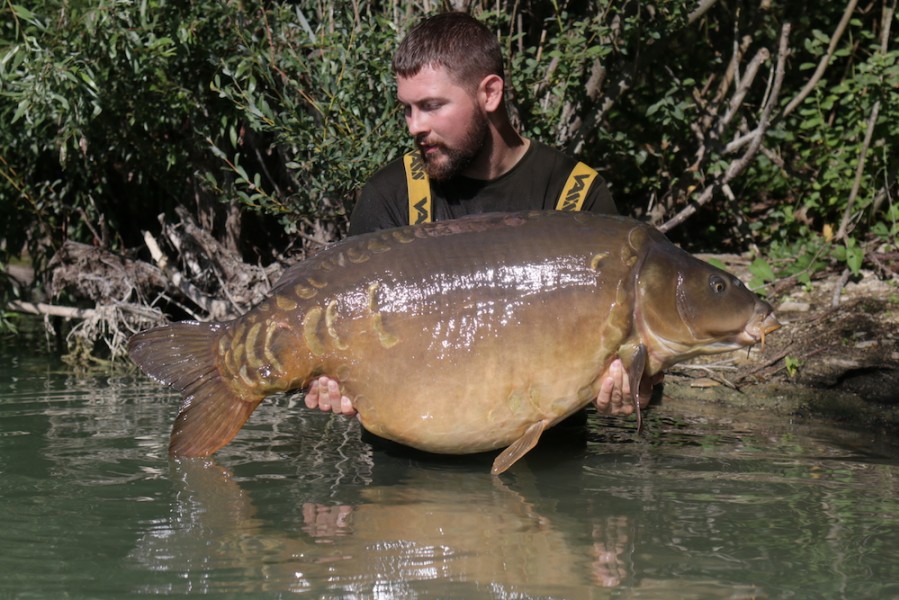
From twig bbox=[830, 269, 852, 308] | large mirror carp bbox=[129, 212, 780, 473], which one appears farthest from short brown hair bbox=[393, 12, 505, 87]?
twig bbox=[830, 269, 852, 308]

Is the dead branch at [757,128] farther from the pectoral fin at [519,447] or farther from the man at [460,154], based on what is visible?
the pectoral fin at [519,447]

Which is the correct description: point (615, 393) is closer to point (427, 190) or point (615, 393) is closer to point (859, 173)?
point (427, 190)

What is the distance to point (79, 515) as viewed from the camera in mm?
3348

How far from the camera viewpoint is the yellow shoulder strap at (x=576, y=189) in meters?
4.22

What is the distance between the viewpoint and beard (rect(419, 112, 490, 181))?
4125mm

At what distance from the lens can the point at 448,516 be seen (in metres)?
3.36

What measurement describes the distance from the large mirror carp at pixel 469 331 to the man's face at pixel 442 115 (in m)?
0.58

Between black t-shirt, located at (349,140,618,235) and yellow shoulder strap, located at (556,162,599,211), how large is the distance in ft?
0.06

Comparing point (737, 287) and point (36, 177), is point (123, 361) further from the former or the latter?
point (737, 287)

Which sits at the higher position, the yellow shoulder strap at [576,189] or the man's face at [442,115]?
the man's face at [442,115]

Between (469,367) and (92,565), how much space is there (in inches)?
47.4

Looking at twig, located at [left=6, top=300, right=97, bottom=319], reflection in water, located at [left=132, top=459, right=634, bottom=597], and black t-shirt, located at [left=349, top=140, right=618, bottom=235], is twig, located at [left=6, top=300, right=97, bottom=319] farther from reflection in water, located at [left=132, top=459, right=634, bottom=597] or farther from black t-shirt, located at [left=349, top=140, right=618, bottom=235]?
reflection in water, located at [left=132, top=459, right=634, bottom=597]

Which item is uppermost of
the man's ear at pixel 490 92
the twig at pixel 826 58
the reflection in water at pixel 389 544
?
the twig at pixel 826 58

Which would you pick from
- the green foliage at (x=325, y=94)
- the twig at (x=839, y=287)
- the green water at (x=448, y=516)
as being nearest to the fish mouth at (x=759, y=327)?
the green water at (x=448, y=516)
